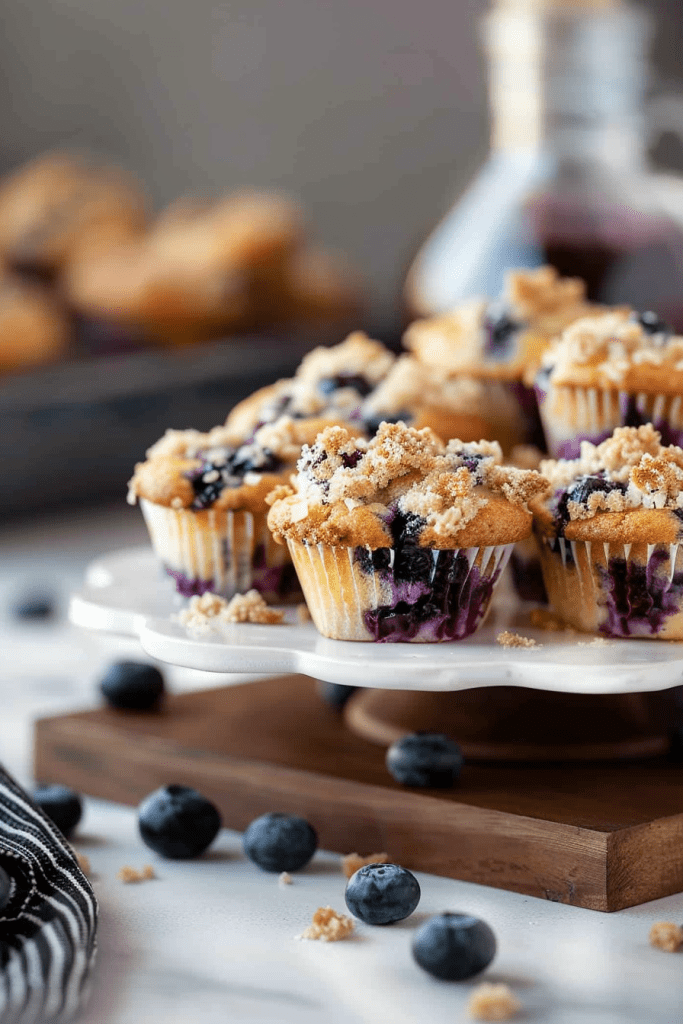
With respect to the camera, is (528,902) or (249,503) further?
(249,503)

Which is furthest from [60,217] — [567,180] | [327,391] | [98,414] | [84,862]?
[84,862]

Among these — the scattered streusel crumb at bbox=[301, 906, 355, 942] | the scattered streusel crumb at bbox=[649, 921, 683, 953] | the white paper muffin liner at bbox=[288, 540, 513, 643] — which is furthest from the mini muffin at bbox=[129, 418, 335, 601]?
the scattered streusel crumb at bbox=[649, 921, 683, 953]

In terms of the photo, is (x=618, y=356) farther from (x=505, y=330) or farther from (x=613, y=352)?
(x=505, y=330)

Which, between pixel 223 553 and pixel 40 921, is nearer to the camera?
pixel 40 921

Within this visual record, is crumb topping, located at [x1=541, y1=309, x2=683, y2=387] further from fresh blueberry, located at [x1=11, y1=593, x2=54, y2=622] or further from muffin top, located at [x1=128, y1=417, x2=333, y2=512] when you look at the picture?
fresh blueberry, located at [x1=11, y1=593, x2=54, y2=622]

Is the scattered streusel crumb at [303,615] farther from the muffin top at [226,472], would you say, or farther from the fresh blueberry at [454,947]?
the fresh blueberry at [454,947]

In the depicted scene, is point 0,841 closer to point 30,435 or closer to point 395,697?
point 395,697

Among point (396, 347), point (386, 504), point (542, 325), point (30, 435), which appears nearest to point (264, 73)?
point (396, 347)
